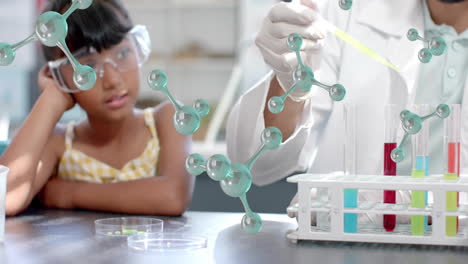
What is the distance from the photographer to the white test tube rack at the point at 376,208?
3.01 ft

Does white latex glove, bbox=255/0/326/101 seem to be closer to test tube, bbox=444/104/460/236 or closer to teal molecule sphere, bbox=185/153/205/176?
test tube, bbox=444/104/460/236

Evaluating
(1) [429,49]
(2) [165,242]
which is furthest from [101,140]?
(1) [429,49]

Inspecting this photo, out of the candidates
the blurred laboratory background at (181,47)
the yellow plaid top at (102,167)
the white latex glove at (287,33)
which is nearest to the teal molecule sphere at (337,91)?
the white latex glove at (287,33)

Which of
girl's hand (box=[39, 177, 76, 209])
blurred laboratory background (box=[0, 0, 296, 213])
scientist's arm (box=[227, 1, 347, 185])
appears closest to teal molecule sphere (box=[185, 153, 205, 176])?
scientist's arm (box=[227, 1, 347, 185])

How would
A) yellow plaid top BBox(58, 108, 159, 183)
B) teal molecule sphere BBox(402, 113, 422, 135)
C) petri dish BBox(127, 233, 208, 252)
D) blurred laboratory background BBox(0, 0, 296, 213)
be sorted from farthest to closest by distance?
blurred laboratory background BBox(0, 0, 296, 213) < yellow plaid top BBox(58, 108, 159, 183) < petri dish BBox(127, 233, 208, 252) < teal molecule sphere BBox(402, 113, 422, 135)

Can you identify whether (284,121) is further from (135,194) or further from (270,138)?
(270,138)

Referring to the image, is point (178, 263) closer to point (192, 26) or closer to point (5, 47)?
point (5, 47)

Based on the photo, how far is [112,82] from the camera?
1.57 m

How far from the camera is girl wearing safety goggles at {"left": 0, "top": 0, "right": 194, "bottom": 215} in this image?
57.7 inches

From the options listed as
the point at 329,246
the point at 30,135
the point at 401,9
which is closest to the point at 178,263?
the point at 329,246

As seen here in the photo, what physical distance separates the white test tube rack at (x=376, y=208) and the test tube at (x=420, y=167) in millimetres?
12

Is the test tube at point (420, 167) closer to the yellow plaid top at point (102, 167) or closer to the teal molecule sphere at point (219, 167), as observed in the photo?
the teal molecule sphere at point (219, 167)

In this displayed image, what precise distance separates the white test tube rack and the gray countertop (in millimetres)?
12

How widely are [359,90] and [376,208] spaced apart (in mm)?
689
